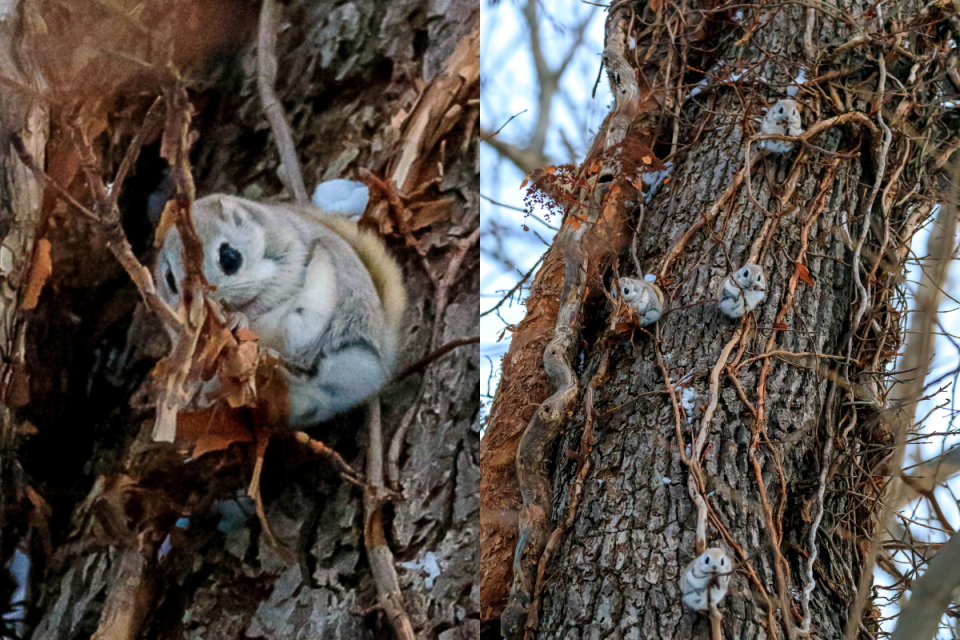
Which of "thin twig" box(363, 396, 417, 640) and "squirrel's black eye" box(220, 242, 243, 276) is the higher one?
"squirrel's black eye" box(220, 242, 243, 276)

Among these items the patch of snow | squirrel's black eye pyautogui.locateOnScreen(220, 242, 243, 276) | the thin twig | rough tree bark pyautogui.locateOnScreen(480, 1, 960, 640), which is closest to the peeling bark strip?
rough tree bark pyautogui.locateOnScreen(480, 1, 960, 640)

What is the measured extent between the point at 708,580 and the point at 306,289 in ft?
2.08

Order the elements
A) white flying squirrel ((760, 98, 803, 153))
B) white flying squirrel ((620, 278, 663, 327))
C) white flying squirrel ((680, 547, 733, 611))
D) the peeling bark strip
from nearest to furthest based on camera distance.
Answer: white flying squirrel ((680, 547, 733, 611)), the peeling bark strip, white flying squirrel ((620, 278, 663, 327)), white flying squirrel ((760, 98, 803, 153))

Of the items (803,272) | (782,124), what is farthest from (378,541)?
(782,124)

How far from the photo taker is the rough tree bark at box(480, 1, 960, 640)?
106 centimetres

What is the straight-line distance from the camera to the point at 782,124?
133 centimetres

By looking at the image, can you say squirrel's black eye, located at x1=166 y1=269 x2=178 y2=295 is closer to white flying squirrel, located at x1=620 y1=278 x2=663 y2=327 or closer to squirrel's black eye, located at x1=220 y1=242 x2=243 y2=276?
squirrel's black eye, located at x1=220 y1=242 x2=243 y2=276

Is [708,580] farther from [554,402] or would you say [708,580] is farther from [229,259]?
[229,259]

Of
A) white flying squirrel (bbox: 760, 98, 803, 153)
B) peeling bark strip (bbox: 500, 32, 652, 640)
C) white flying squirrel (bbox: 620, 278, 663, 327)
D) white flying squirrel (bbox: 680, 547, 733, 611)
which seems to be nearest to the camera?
white flying squirrel (bbox: 680, 547, 733, 611)

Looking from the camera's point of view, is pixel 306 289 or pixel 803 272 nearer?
pixel 306 289

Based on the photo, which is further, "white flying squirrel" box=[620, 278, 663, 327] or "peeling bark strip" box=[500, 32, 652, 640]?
"white flying squirrel" box=[620, 278, 663, 327]

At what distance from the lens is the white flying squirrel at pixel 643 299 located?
1.21 metres

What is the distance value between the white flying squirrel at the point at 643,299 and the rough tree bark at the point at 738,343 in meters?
0.03

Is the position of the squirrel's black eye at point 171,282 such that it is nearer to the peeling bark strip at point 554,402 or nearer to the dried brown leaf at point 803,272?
the peeling bark strip at point 554,402
